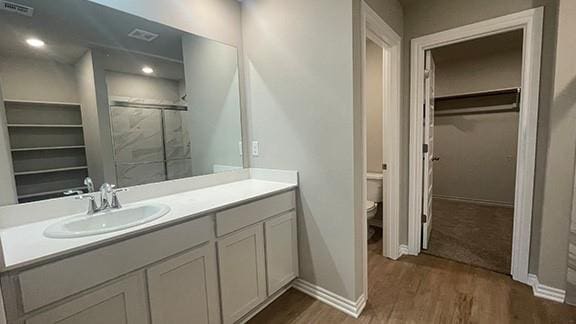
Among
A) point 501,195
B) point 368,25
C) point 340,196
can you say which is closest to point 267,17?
point 368,25

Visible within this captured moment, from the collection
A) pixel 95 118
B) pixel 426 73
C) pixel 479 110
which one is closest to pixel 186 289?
pixel 95 118

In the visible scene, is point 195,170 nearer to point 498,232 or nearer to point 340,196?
point 340,196

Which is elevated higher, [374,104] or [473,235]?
[374,104]

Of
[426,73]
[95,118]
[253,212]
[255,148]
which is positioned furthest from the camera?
[426,73]

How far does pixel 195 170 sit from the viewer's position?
2.04 meters

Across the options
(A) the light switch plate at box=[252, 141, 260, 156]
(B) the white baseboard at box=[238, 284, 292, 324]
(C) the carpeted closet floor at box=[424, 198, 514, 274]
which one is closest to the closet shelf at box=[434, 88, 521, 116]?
(C) the carpeted closet floor at box=[424, 198, 514, 274]

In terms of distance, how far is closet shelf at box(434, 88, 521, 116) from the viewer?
3.86 metres

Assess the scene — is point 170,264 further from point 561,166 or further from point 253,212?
point 561,166

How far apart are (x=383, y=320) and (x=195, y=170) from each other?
1.72m

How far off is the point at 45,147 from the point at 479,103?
5.23 meters

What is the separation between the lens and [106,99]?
1606 mm

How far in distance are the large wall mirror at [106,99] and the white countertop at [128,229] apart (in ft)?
0.65

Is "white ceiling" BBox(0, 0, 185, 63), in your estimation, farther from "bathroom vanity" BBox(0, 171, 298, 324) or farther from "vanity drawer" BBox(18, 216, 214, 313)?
"vanity drawer" BBox(18, 216, 214, 313)

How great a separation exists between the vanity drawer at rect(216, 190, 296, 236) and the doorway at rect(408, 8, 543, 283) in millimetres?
1365
